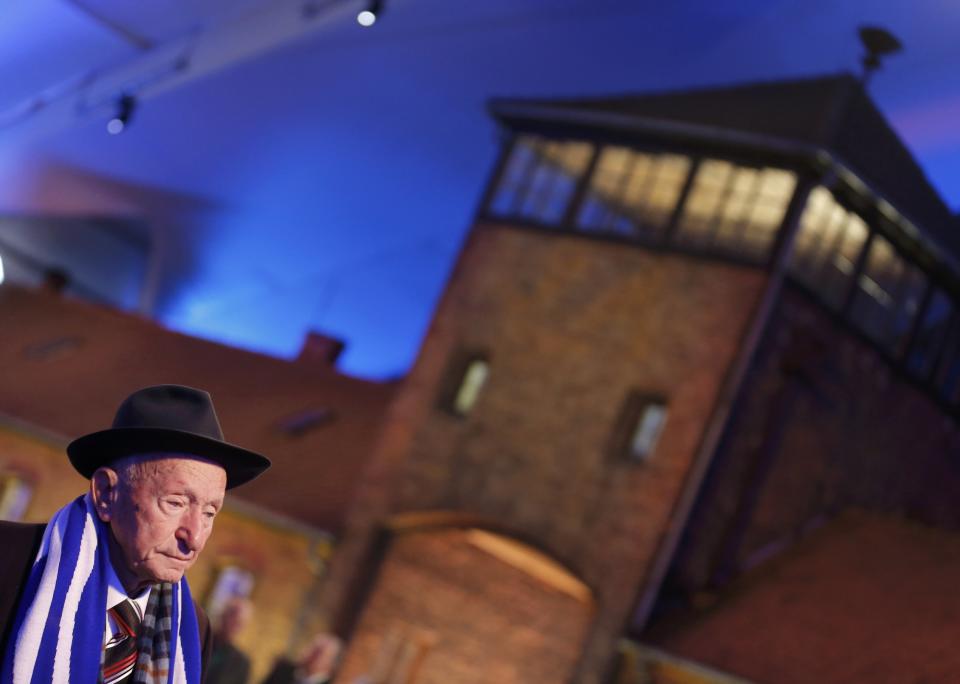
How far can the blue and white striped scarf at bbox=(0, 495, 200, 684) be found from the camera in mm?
3004

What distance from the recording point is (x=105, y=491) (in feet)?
10.9

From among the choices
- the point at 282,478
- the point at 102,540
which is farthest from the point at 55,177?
the point at 102,540

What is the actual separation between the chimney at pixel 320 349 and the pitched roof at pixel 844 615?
10816 mm

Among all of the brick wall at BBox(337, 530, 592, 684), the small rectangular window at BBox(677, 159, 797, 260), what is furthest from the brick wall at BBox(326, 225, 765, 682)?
the brick wall at BBox(337, 530, 592, 684)

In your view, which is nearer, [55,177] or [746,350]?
[746,350]

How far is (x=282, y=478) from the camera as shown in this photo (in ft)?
70.2

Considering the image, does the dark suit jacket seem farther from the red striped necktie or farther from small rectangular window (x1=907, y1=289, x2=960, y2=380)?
small rectangular window (x1=907, y1=289, x2=960, y2=380)

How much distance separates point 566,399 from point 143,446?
15.9 meters

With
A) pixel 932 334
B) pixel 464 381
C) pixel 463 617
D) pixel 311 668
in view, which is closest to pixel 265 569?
pixel 463 617

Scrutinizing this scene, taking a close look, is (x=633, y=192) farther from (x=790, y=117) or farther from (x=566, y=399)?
(x=566, y=399)

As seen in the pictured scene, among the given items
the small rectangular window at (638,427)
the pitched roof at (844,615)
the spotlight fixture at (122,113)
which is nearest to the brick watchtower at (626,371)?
the small rectangular window at (638,427)

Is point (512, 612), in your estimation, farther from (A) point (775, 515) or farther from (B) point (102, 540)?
(B) point (102, 540)

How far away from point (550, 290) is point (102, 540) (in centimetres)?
1645

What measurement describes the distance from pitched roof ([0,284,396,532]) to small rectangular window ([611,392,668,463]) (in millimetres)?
4050
